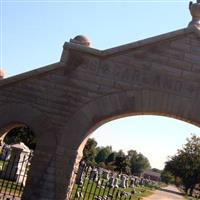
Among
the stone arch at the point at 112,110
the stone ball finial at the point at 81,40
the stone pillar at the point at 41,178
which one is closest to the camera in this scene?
the stone pillar at the point at 41,178

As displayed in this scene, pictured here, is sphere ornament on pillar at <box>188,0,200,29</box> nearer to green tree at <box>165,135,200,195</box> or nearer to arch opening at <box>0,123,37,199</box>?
arch opening at <box>0,123,37,199</box>

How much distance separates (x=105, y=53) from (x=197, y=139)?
43.4 metres

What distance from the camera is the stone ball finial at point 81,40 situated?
947 cm

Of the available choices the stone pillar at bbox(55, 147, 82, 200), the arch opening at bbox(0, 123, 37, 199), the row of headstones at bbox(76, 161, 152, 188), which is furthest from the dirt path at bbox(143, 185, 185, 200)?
the stone pillar at bbox(55, 147, 82, 200)

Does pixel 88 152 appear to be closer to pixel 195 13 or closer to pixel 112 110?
pixel 112 110

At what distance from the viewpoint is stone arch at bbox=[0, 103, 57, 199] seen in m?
8.83

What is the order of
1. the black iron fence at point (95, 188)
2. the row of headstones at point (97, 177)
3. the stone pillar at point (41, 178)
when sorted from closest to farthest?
1. the stone pillar at point (41, 178)
2. the black iron fence at point (95, 188)
3. the row of headstones at point (97, 177)

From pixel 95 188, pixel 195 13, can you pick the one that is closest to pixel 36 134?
pixel 95 188

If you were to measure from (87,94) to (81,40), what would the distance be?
155 centimetres

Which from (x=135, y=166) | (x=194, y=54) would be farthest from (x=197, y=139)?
(x=135, y=166)

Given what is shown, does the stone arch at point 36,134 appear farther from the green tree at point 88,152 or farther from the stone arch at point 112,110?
the green tree at point 88,152

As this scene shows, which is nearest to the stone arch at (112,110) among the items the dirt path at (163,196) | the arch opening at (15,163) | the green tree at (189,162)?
the arch opening at (15,163)

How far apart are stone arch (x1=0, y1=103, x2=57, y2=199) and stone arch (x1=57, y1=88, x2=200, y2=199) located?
34 centimetres

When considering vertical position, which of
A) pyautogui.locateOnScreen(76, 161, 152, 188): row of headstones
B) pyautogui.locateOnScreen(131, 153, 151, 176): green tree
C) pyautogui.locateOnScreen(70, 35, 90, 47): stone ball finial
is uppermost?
pyautogui.locateOnScreen(70, 35, 90, 47): stone ball finial
